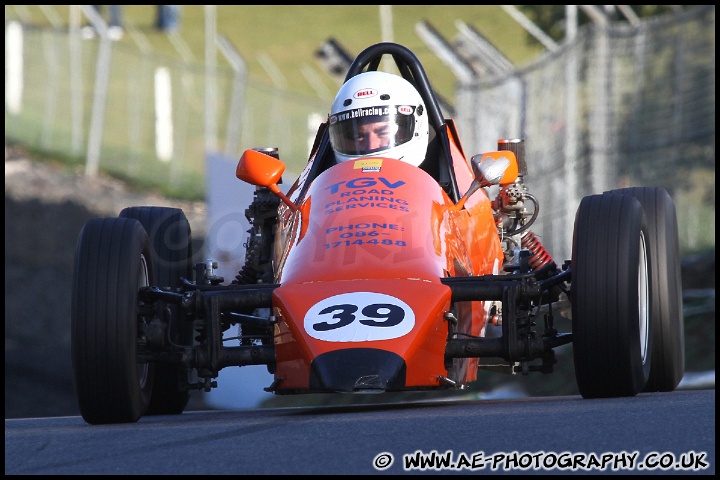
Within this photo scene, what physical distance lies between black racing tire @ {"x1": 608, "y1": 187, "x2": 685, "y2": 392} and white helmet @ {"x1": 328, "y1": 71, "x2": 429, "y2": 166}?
4.51ft

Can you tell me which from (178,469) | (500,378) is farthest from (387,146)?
(500,378)

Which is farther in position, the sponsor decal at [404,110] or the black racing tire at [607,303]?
the sponsor decal at [404,110]

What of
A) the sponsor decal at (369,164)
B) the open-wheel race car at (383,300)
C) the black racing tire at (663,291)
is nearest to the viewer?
the open-wheel race car at (383,300)

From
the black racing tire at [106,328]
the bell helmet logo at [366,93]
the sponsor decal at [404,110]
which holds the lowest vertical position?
the black racing tire at [106,328]

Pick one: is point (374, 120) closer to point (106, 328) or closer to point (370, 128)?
point (370, 128)

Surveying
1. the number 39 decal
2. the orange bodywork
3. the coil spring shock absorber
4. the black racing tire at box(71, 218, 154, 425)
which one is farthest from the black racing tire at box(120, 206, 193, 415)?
the coil spring shock absorber

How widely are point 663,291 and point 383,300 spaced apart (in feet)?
5.82

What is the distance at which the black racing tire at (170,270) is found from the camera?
8.80 metres

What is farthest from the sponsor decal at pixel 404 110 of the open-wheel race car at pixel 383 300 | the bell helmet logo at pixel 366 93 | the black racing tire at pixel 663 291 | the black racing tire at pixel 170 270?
the black racing tire at pixel 170 270

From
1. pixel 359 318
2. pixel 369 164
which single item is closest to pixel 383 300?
pixel 359 318

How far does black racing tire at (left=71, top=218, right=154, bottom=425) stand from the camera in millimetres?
7145

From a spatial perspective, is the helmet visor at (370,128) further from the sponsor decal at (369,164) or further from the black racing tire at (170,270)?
the black racing tire at (170,270)

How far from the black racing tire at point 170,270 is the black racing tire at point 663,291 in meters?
2.60

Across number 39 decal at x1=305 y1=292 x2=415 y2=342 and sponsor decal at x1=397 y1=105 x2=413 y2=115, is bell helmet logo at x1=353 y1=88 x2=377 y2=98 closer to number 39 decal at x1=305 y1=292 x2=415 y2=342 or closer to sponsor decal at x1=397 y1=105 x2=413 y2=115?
sponsor decal at x1=397 y1=105 x2=413 y2=115
